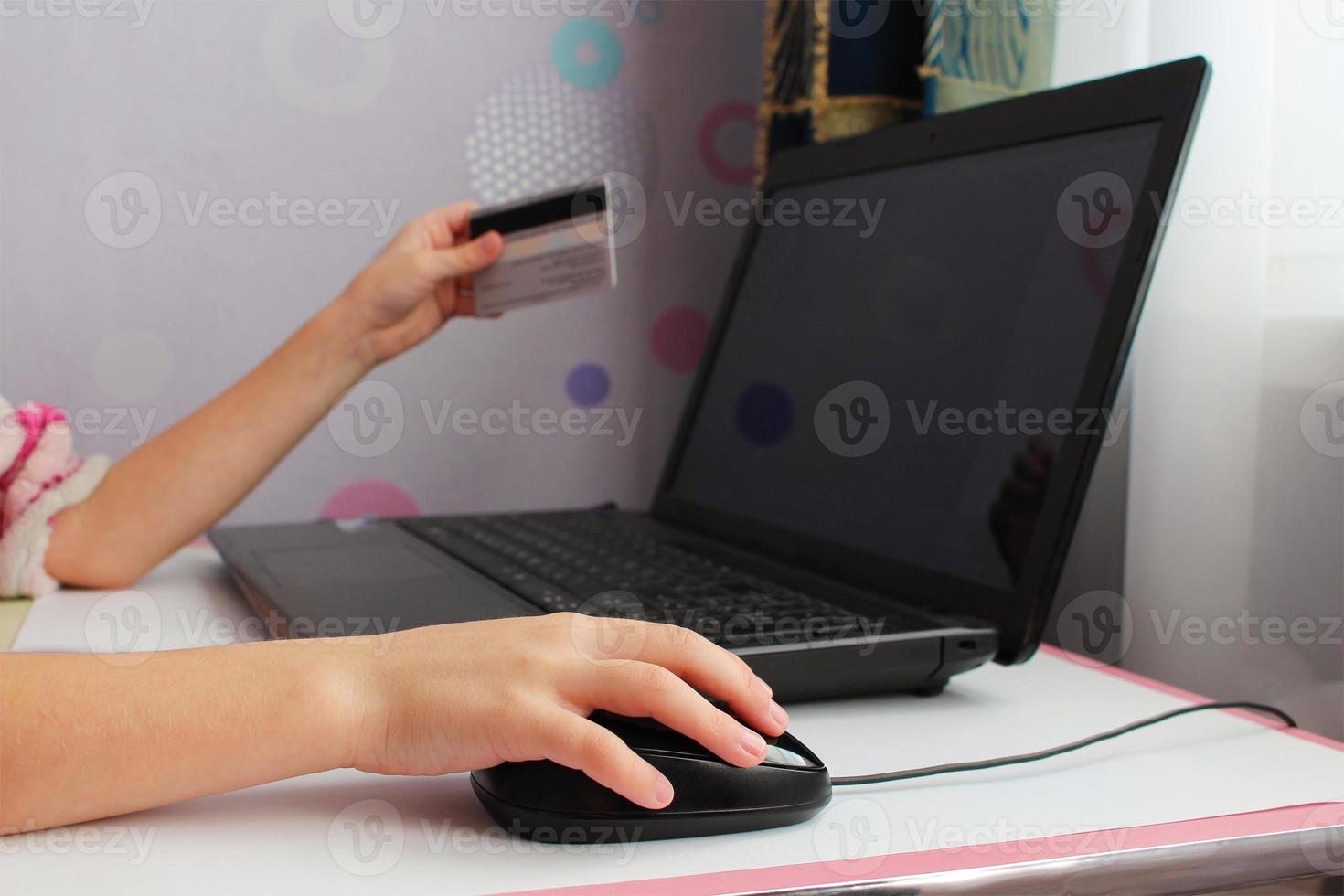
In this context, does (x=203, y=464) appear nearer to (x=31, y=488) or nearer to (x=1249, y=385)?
(x=31, y=488)

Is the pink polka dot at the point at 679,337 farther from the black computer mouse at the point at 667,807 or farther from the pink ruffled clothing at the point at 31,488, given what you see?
the black computer mouse at the point at 667,807

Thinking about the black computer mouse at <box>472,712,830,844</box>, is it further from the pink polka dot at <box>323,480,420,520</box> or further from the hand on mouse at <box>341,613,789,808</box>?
the pink polka dot at <box>323,480,420,520</box>

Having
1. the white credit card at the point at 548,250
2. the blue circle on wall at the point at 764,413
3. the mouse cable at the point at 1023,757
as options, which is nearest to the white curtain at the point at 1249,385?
the mouse cable at the point at 1023,757

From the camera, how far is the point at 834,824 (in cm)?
40

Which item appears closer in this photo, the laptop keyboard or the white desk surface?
the white desk surface

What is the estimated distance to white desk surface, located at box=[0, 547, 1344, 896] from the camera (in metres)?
0.36

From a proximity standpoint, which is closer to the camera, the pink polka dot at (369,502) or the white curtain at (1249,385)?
the white curtain at (1249,385)

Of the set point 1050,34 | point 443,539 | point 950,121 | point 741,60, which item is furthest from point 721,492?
point 741,60

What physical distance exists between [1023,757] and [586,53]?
897 millimetres

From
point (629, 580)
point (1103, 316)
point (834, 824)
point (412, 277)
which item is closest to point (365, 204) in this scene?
point (412, 277)

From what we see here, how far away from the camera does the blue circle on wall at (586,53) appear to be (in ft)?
3.74

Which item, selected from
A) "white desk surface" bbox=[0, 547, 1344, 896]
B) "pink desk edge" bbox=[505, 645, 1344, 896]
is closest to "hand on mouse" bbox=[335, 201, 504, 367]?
"white desk surface" bbox=[0, 547, 1344, 896]

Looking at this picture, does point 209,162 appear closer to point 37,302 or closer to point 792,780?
point 37,302

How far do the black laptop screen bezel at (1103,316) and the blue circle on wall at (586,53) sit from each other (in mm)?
A: 459
